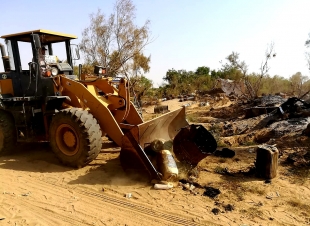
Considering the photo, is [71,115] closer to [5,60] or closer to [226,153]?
[5,60]

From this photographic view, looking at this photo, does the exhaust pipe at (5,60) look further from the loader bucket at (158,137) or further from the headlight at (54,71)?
the loader bucket at (158,137)

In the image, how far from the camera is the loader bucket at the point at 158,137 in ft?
15.5

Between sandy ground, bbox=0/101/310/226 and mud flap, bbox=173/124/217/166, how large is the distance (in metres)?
0.36

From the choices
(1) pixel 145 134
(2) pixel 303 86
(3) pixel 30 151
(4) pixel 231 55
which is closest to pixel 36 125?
(3) pixel 30 151

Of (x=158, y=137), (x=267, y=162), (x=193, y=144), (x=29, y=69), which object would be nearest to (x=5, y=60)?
(x=29, y=69)

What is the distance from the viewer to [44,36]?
21.0 ft

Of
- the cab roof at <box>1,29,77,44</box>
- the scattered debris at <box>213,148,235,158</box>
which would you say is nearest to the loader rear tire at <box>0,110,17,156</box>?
the cab roof at <box>1,29,77,44</box>

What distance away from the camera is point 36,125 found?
6.36 meters

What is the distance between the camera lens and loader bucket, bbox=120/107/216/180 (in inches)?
186

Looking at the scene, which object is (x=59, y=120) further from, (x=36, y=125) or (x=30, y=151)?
(x=30, y=151)

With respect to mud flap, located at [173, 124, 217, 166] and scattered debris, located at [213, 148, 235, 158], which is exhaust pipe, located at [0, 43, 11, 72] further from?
scattered debris, located at [213, 148, 235, 158]

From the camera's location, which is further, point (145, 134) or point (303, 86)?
point (303, 86)

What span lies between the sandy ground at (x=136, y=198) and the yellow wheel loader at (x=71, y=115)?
0.39 meters

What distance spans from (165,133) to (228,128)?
3.34 meters
